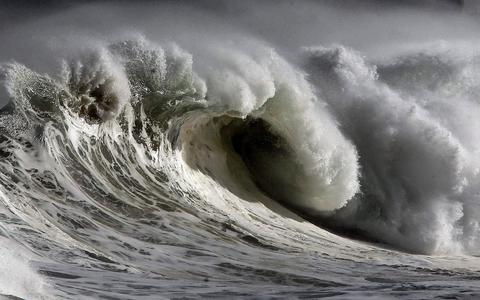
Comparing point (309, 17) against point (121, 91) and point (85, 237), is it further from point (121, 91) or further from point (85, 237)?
point (85, 237)

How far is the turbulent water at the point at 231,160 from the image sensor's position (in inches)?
202

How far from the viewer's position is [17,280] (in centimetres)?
409

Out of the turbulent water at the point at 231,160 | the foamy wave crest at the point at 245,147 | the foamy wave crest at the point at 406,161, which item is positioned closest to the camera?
the turbulent water at the point at 231,160

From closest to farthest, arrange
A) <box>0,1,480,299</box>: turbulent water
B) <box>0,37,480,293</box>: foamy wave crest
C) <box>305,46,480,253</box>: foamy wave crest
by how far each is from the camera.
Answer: <box>0,1,480,299</box>: turbulent water, <box>0,37,480,293</box>: foamy wave crest, <box>305,46,480,253</box>: foamy wave crest

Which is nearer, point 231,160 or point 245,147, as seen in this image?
Answer: point 231,160

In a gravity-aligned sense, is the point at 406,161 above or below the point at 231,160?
above

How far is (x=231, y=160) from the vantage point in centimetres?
943

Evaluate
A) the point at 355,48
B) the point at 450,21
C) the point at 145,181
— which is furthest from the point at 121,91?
the point at 450,21

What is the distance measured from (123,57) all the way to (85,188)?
276 centimetres

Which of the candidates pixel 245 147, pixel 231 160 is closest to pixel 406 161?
pixel 245 147

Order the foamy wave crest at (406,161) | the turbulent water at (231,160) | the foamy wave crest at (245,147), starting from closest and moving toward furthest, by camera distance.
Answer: the turbulent water at (231,160)
the foamy wave crest at (245,147)
the foamy wave crest at (406,161)

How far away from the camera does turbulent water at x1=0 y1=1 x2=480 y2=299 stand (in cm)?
512

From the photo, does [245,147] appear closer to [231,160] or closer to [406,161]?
[231,160]

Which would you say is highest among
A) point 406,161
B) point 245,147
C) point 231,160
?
point 406,161
